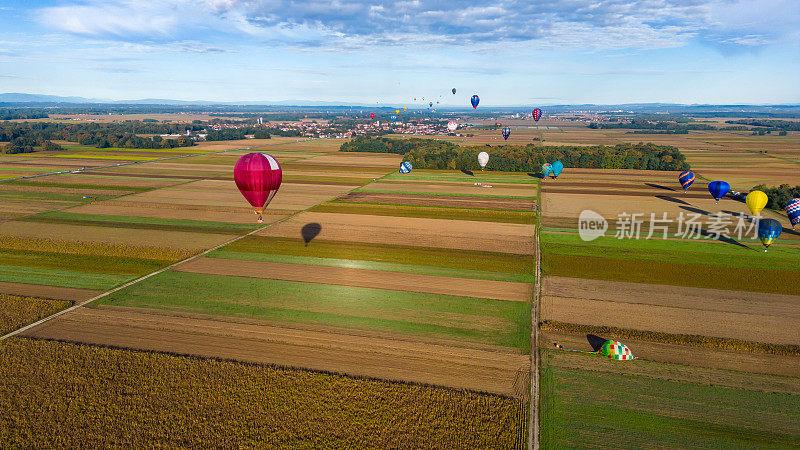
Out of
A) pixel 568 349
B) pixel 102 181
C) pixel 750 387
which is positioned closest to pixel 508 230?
pixel 568 349

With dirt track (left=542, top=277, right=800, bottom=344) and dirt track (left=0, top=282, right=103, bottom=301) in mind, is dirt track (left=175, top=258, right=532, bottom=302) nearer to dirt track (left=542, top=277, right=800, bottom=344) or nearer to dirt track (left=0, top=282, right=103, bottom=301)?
dirt track (left=542, top=277, right=800, bottom=344)

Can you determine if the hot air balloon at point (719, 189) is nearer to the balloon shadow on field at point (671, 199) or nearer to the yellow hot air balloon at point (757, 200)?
the balloon shadow on field at point (671, 199)

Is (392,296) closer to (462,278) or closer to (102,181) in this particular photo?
(462,278)

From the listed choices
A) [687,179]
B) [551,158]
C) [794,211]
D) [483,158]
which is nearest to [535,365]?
[794,211]

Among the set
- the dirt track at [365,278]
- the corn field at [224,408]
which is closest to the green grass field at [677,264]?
the dirt track at [365,278]

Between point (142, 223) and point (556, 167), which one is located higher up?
point (556, 167)

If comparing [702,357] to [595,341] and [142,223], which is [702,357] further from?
[142,223]
